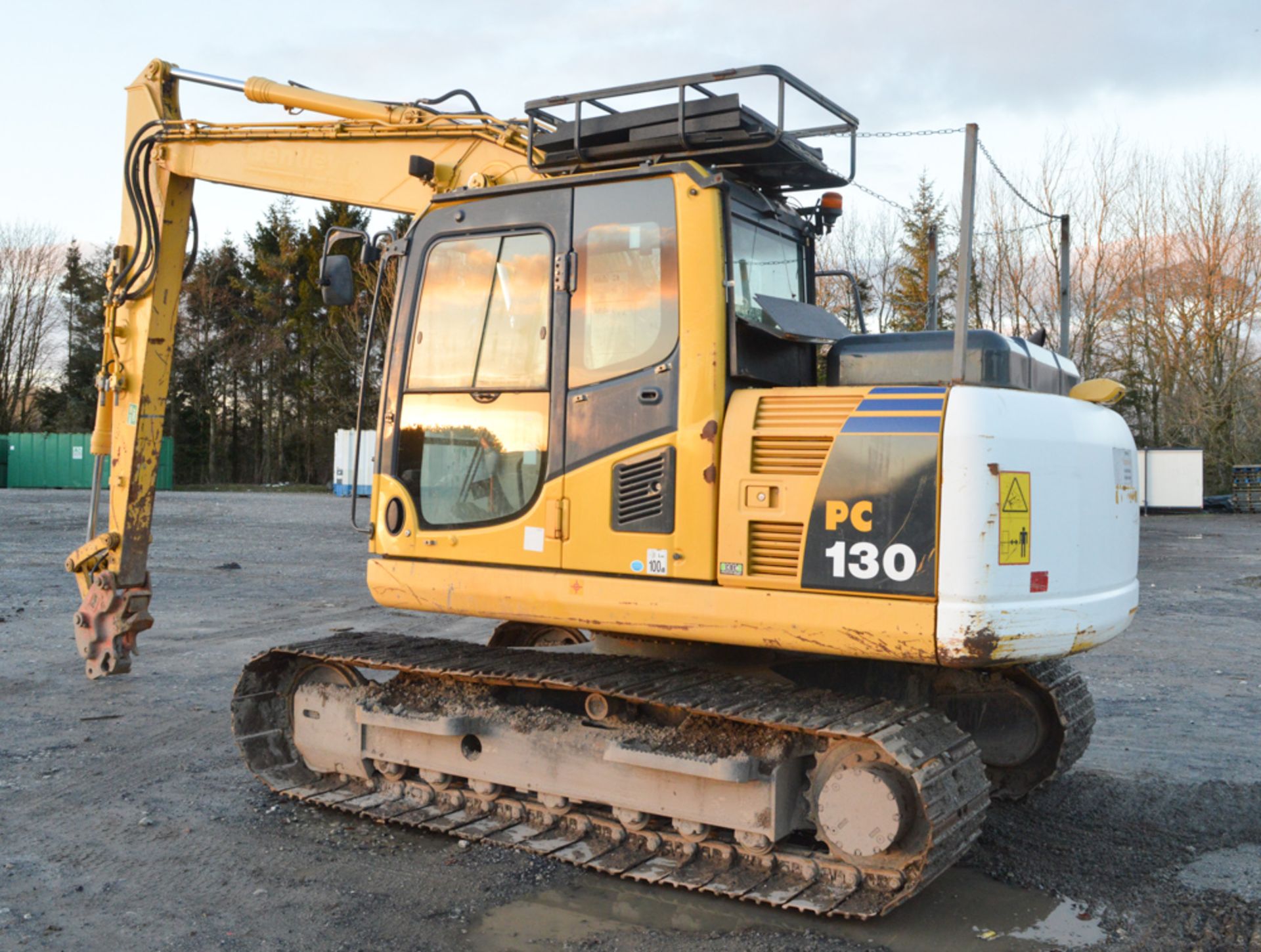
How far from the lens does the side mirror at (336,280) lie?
545 cm

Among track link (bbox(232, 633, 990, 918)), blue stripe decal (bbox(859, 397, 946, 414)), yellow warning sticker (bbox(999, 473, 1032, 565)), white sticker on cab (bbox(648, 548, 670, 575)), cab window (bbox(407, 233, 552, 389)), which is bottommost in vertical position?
track link (bbox(232, 633, 990, 918))

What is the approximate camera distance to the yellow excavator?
4.18m

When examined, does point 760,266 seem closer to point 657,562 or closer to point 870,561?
point 657,562

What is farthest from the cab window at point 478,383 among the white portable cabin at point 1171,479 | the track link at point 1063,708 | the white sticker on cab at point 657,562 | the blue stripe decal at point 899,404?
the white portable cabin at point 1171,479

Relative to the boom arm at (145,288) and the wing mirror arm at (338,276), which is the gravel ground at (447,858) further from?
the wing mirror arm at (338,276)

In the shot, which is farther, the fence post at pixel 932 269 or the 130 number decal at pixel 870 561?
the fence post at pixel 932 269

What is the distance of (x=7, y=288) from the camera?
47844 mm

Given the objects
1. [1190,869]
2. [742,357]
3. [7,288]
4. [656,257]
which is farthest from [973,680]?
[7,288]

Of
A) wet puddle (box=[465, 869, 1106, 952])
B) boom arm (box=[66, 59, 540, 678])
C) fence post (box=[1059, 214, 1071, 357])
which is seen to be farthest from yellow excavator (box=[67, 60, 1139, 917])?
boom arm (box=[66, 59, 540, 678])

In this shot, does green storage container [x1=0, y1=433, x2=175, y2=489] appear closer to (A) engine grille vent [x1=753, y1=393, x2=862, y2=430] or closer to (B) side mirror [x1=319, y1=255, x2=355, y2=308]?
(B) side mirror [x1=319, y1=255, x2=355, y2=308]

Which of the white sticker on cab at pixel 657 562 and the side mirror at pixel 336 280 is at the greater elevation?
the side mirror at pixel 336 280

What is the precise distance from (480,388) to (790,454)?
160 cm

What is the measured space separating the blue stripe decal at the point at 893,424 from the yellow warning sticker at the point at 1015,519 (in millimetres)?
305

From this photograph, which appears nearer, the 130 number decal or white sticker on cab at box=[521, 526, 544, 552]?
the 130 number decal
